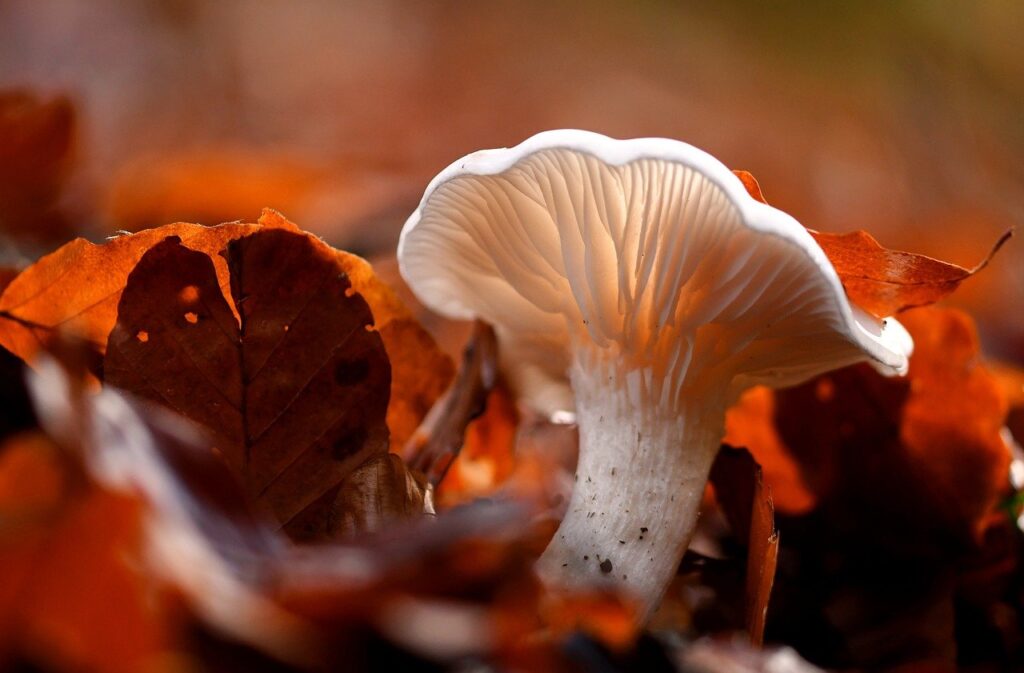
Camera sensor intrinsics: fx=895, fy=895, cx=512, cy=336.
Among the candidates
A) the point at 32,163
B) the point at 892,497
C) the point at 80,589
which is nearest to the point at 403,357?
the point at 80,589

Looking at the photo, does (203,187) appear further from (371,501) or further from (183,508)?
(183,508)

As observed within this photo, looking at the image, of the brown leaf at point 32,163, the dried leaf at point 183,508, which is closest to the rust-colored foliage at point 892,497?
the dried leaf at point 183,508

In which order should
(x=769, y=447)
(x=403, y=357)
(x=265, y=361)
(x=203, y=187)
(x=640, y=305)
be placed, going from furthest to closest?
(x=203, y=187) < (x=769, y=447) < (x=403, y=357) < (x=640, y=305) < (x=265, y=361)

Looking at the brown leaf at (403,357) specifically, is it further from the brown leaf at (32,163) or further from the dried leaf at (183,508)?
the brown leaf at (32,163)

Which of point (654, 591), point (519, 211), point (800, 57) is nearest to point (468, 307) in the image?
point (519, 211)

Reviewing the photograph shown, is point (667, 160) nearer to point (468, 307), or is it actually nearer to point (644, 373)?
point (644, 373)

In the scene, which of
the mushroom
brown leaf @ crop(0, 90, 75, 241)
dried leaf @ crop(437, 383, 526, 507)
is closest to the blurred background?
brown leaf @ crop(0, 90, 75, 241)
